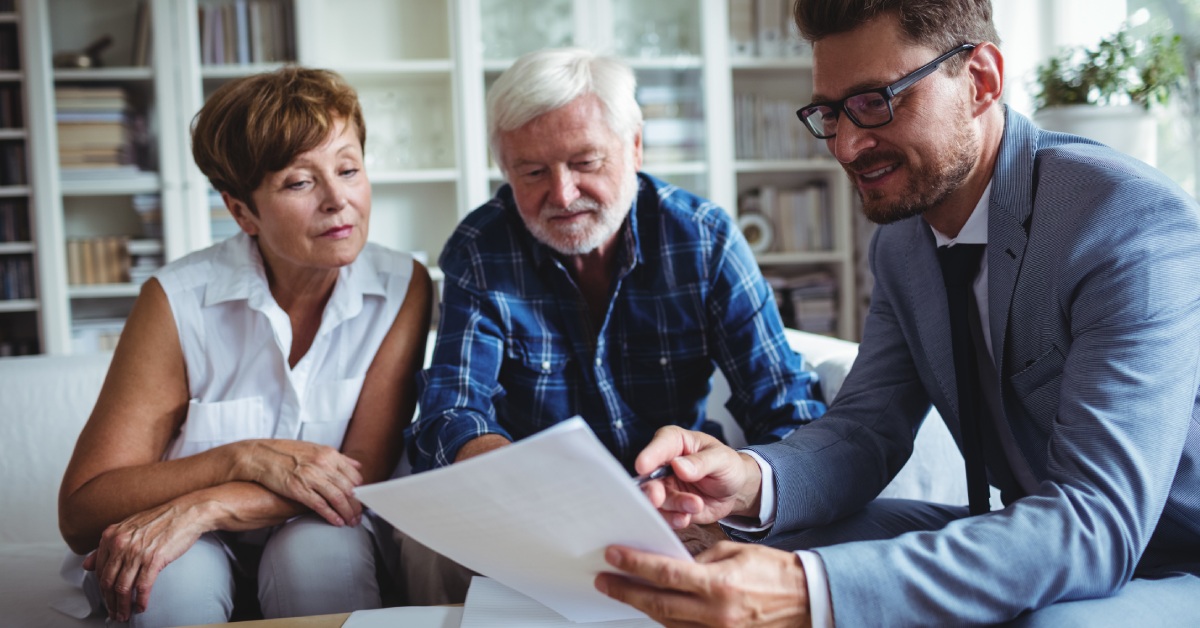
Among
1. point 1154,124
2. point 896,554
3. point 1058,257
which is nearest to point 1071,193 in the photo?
point 1058,257

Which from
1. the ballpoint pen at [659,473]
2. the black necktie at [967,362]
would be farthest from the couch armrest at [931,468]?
the ballpoint pen at [659,473]

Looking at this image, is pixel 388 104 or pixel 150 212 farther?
pixel 388 104

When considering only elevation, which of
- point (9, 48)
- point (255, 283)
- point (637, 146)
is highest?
point (9, 48)

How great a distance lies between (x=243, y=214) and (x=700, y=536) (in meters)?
0.97

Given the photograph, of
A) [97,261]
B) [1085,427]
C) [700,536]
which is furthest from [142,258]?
[1085,427]

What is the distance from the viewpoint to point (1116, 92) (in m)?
2.40

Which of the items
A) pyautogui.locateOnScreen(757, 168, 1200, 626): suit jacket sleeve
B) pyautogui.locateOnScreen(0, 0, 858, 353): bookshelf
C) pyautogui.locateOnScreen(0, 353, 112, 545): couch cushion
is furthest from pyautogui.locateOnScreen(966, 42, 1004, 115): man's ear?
pyautogui.locateOnScreen(0, 0, 858, 353): bookshelf

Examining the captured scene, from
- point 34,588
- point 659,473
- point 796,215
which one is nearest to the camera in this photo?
point 659,473

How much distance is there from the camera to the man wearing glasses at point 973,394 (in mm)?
829

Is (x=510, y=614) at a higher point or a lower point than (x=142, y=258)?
lower

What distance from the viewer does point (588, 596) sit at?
2.83 ft

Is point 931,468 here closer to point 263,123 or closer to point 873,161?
point 873,161

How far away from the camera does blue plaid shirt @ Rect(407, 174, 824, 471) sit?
1542mm

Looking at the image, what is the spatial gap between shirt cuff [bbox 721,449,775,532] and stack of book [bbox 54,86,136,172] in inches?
122
